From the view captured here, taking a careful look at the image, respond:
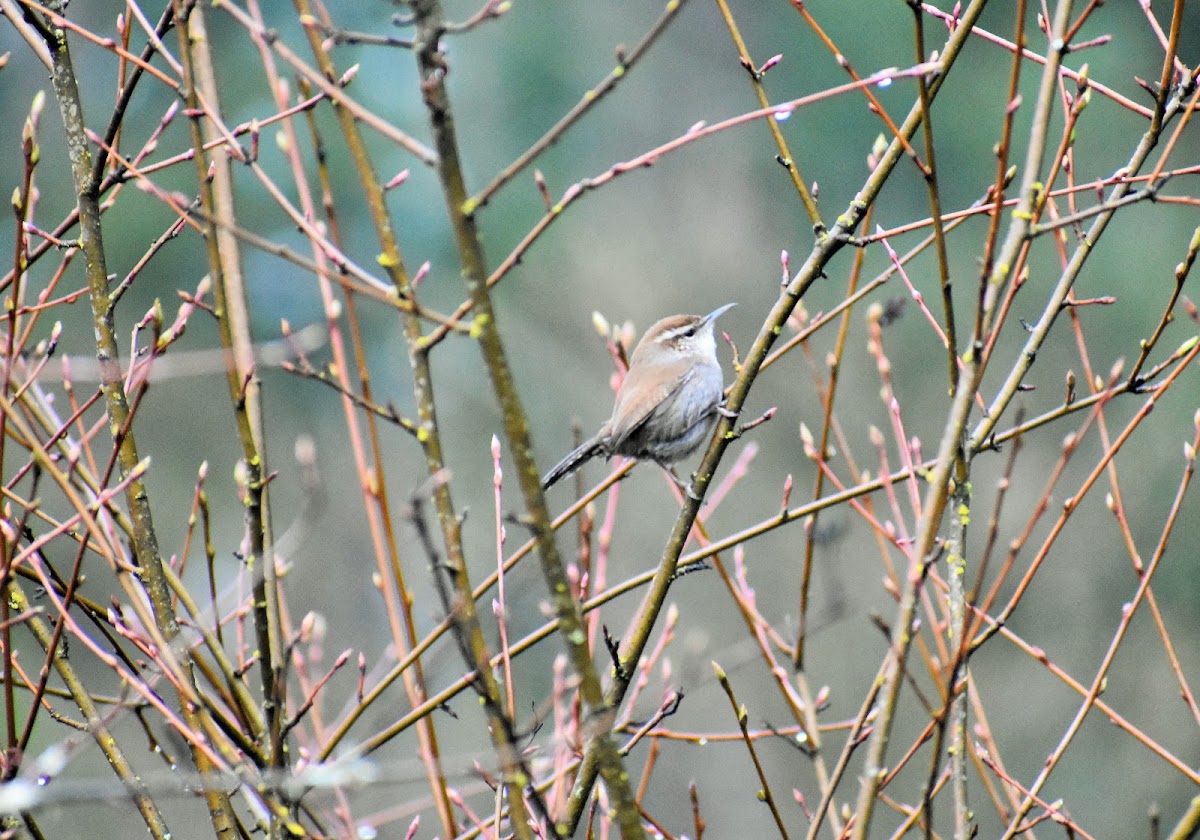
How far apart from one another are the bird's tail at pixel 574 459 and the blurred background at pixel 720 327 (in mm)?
9256

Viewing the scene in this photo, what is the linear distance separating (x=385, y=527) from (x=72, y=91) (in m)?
1.18

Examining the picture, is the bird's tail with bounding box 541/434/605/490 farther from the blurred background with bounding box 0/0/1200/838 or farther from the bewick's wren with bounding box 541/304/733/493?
the blurred background with bounding box 0/0/1200/838

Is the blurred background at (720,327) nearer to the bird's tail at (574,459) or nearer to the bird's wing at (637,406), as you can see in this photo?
the bird's wing at (637,406)

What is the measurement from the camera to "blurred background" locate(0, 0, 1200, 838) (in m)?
14.3

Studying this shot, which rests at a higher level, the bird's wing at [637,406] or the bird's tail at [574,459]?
the bird's wing at [637,406]

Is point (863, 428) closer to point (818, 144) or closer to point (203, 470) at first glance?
point (818, 144)

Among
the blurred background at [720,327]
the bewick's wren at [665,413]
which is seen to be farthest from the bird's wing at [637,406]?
the blurred background at [720,327]

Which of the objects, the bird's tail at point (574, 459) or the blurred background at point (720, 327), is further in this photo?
the blurred background at point (720, 327)

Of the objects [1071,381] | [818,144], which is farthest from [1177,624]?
[1071,381]

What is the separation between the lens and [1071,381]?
2521 millimetres

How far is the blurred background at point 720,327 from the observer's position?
564 inches

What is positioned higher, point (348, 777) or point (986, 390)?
point (986, 390)

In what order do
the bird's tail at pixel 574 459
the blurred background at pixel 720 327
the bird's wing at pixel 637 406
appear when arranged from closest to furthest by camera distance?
the bird's tail at pixel 574 459 → the bird's wing at pixel 637 406 → the blurred background at pixel 720 327

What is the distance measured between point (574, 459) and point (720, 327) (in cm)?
1058
